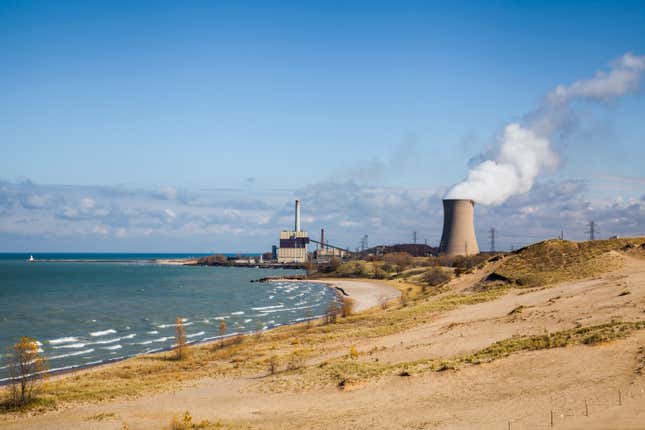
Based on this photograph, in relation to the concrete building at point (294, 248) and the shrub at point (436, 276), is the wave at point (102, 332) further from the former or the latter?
the concrete building at point (294, 248)

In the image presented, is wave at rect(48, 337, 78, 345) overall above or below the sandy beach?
below

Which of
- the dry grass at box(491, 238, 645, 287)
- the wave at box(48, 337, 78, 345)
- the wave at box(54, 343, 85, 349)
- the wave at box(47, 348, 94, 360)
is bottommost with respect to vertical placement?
the wave at box(48, 337, 78, 345)

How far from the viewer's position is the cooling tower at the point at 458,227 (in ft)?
261

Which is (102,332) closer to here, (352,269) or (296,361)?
(296,361)

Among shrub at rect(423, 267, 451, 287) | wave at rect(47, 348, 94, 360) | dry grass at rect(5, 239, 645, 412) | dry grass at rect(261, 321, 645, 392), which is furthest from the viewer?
shrub at rect(423, 267, 451, 287)

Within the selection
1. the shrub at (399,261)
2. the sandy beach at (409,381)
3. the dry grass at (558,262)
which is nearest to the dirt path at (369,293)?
the dry grass at (558,262)

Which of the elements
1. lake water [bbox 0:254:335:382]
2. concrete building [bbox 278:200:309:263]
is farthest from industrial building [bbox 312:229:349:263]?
lake water [bbox 0:254:335:382]

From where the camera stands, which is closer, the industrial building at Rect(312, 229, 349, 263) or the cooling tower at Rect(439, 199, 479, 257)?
the cooling tower at Rect(439, 199, 479, 257)

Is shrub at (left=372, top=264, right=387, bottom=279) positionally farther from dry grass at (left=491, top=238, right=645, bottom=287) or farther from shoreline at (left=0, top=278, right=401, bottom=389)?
dry grass at (left=491, top=238, right=645, bottom=287)

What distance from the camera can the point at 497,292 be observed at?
147 feet

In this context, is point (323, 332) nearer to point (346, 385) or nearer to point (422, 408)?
point (346, 385)

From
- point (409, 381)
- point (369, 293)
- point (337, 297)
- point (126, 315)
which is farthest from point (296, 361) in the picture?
point (369, 293)

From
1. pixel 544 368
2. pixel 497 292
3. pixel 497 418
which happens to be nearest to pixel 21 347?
pixel 497 418

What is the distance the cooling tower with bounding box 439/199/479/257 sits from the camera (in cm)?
7944
